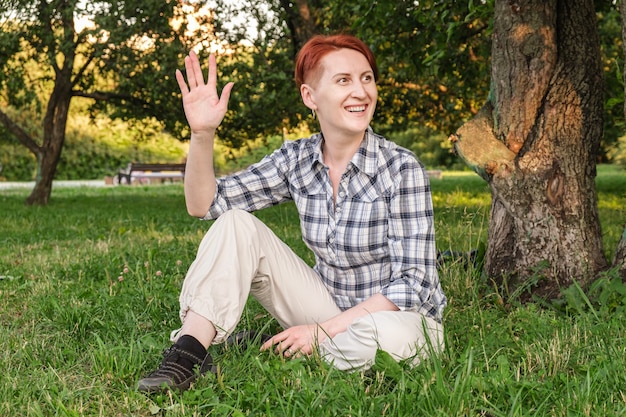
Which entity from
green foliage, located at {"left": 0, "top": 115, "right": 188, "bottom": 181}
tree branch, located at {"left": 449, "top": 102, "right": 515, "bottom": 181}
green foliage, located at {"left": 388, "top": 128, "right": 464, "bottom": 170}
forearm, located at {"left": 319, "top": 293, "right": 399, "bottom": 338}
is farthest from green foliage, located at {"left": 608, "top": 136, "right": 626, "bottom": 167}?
forearm, located at {"left": 319, "top": 293, "right": 399, "bottom": 338}

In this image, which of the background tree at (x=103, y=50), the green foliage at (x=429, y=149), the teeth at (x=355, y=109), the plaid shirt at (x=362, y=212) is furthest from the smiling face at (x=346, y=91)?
the green foliage at (x=429, y=149)

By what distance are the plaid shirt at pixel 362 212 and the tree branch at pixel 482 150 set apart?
106 cm

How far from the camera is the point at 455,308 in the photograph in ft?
13.2

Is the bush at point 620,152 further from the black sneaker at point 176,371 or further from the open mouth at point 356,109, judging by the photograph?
the black sneaker at point 176,371

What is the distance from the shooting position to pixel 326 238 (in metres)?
3.31

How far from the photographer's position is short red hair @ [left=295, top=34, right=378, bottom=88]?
327 cm

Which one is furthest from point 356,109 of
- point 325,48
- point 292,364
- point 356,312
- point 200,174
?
point 292,364

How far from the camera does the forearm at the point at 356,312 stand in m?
3.09

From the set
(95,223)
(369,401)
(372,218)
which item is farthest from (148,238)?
(369,401)

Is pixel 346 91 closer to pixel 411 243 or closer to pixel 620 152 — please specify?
pixel 411 243

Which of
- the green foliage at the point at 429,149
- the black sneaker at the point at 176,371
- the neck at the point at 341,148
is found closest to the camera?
the black sneaker at the point at 176,371

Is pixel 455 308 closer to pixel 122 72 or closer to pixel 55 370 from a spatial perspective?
pixel 55 370

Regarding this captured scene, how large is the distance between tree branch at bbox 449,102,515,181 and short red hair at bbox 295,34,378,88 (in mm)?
1102

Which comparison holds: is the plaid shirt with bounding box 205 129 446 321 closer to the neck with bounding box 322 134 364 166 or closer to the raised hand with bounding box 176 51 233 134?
the neck with bounding box 322 134 364 166
